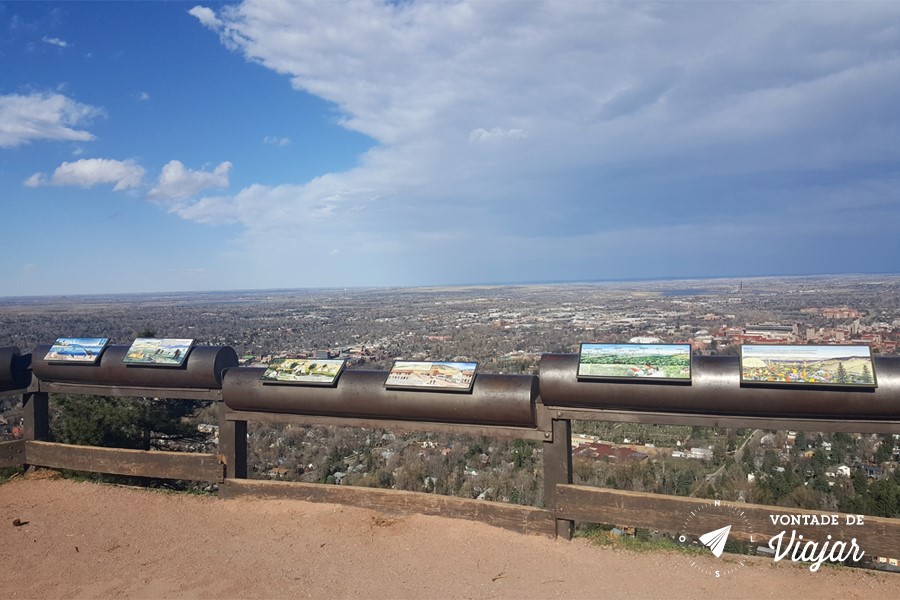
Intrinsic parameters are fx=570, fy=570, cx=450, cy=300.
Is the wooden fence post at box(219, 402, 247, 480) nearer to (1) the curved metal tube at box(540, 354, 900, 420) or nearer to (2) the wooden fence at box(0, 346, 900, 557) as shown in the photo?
(2) the wooden fence at box(0, 346, 900, 557)

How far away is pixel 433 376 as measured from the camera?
472 centimetres

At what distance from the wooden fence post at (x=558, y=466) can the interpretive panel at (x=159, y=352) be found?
3517 millimetres

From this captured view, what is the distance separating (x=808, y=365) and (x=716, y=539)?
1.35m

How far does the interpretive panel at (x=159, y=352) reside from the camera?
545 centimetres

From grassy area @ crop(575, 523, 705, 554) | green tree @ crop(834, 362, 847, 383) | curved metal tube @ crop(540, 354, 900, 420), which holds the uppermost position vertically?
green tree @ crop(834, 362, 847, 383)

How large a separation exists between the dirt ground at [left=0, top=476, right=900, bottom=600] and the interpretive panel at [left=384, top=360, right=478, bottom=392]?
110 centimetres

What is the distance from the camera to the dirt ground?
3664 mm

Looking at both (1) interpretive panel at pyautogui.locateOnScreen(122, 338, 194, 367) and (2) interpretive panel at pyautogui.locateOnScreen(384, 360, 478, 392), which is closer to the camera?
(2) interpretive panel at pyautogui.locateOnScreen(384, 360, 478, 392)

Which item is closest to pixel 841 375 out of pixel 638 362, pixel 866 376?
pixel 866 376

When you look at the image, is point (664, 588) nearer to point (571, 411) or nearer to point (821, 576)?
point (821, 576)

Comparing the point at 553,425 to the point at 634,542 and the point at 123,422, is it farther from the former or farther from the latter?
the point at 123,422

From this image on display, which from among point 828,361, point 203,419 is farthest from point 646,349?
point 203,419

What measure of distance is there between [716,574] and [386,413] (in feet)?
8.70

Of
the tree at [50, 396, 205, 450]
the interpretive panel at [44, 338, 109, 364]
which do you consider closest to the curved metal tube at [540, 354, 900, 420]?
the interpretive panel at [44, 338, 109, 364]
